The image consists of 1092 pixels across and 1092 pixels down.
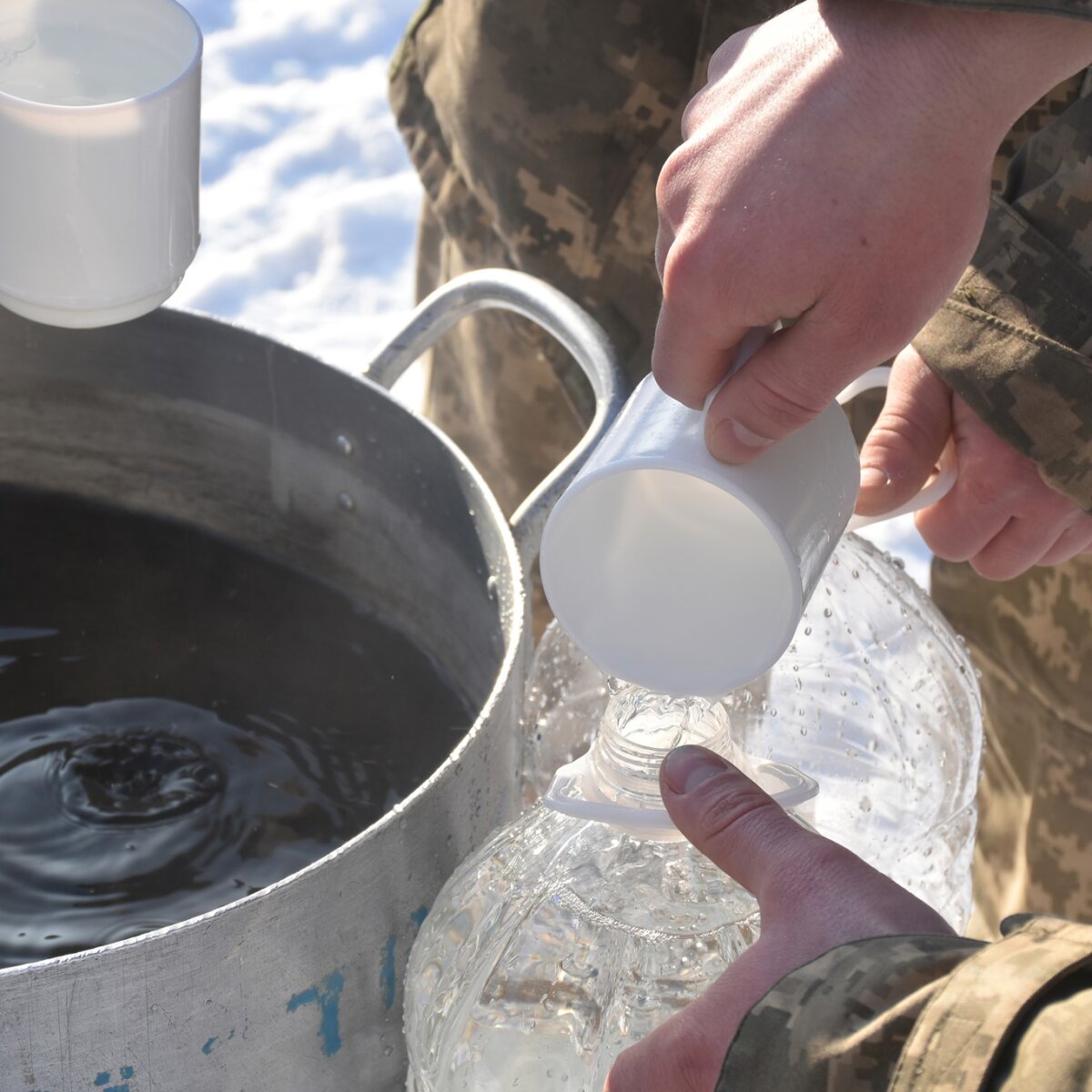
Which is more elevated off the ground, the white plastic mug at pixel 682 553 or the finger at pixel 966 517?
the white plastic mug at pixel 682 553

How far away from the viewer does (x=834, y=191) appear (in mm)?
831

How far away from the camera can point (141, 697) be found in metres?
1.39

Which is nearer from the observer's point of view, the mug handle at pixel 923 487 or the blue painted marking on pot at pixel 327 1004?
the blue painted marking on pot at pixel 327 1004

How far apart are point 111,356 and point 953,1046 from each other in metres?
1.08

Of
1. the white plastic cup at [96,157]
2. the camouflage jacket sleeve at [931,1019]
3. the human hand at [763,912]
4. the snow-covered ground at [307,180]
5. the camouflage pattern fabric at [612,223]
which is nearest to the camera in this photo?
the camouflage jacket sleeve at [931,1019]

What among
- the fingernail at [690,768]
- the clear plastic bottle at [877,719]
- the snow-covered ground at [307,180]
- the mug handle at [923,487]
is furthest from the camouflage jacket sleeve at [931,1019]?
the snow-covered ground at [307,180]

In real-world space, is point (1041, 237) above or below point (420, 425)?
above

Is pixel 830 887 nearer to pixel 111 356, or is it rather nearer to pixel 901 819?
pixel 901 819

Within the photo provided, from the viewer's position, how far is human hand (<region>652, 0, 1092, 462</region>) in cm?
83

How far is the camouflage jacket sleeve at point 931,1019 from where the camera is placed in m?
0.67

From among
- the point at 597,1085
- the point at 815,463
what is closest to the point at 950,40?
the point at 815,463

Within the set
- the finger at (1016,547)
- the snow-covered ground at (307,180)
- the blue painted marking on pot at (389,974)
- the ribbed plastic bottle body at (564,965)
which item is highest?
the finger at (1016,547)

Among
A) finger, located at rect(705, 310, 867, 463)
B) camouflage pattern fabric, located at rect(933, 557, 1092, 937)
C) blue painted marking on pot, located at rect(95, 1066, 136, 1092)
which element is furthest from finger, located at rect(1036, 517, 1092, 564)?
blue painted marking on pot, located at rect(95, 1066, 136, 1092)

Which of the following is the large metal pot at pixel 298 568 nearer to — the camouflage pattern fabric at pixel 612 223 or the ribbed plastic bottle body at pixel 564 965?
the ribbed plastic bottle body at pixel 564 965
